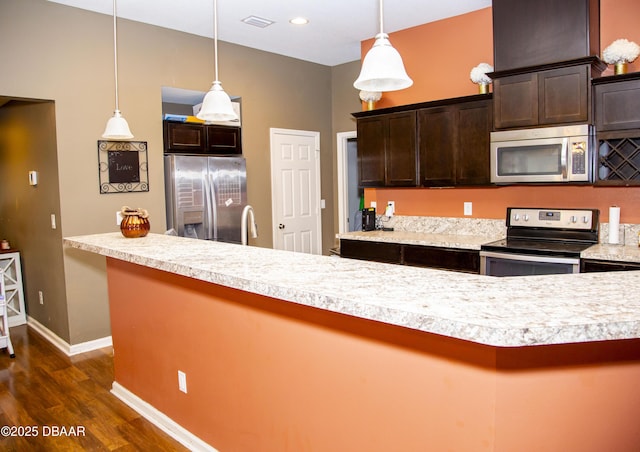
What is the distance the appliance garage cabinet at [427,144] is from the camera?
409 centimetres

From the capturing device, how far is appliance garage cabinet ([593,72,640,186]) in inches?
129

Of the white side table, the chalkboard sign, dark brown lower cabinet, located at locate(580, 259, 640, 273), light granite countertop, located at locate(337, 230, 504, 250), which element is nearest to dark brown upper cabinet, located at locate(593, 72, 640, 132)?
dark brown lower cabinet, located at locate(580, 259, 640, 273)

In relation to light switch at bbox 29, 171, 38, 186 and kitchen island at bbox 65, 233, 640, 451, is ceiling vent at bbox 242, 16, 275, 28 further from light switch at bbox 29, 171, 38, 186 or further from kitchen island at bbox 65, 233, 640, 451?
kitchen island at bbox 65, 233, 640, 451

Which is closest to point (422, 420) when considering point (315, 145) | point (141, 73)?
point (141, 73)

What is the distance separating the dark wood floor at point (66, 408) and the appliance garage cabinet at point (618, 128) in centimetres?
350

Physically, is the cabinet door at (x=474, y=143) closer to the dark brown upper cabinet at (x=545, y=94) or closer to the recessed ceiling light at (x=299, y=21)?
the dark brown upper cabinet at (x=545, y=94)

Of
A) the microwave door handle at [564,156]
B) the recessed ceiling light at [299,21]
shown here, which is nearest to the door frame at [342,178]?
the recessed ceiling light at [299,21]

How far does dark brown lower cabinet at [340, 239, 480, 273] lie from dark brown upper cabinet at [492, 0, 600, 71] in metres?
1.56

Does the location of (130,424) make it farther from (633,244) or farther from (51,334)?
(633,244)

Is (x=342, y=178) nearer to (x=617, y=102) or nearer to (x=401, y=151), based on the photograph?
(x=401, y=151)

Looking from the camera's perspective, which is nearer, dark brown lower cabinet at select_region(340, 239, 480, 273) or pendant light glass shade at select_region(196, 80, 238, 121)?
pendant light glass shade at select_region(196, 80, 238, 121)

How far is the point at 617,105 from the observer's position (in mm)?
3346

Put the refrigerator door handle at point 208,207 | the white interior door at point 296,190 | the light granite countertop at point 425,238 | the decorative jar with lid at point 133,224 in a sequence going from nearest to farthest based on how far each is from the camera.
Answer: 1. the decorative jar with lid at point 133,224
2. the light granite countertop at point 425,238
3. the refrigerator door handle at point 208,207
4. the white interior door at point 296,190

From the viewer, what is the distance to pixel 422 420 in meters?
1.50
